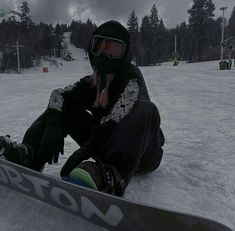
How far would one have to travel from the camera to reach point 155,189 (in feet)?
6.42

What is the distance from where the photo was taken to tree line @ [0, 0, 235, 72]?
4631 cm

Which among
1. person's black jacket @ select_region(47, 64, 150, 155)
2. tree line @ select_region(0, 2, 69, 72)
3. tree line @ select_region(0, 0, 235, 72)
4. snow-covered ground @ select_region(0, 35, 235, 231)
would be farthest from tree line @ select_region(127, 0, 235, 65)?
person's black jacket @ select_region(47, 64, 150, 155)

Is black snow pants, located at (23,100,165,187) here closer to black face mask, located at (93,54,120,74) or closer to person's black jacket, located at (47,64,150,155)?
person's black jacket, located at (47,64,150,155)

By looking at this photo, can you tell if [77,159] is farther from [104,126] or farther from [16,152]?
[16,152]

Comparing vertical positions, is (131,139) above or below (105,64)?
below

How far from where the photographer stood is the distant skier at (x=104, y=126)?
58.9 inches

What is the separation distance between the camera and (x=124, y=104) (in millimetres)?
1600

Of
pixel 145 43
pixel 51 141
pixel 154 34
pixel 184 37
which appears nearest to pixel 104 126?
pixel 51 141

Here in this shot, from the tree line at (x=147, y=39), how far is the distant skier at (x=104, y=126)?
124 ft

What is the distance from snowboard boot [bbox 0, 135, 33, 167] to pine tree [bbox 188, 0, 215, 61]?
47404 millimetres

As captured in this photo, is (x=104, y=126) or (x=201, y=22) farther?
(x=201, y=22)

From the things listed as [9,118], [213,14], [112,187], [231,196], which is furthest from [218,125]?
[213,14]

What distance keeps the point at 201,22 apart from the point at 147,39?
12598 mm

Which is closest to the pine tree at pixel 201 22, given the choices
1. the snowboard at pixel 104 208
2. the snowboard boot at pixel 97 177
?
the snowboard boot at pixel 97 177
